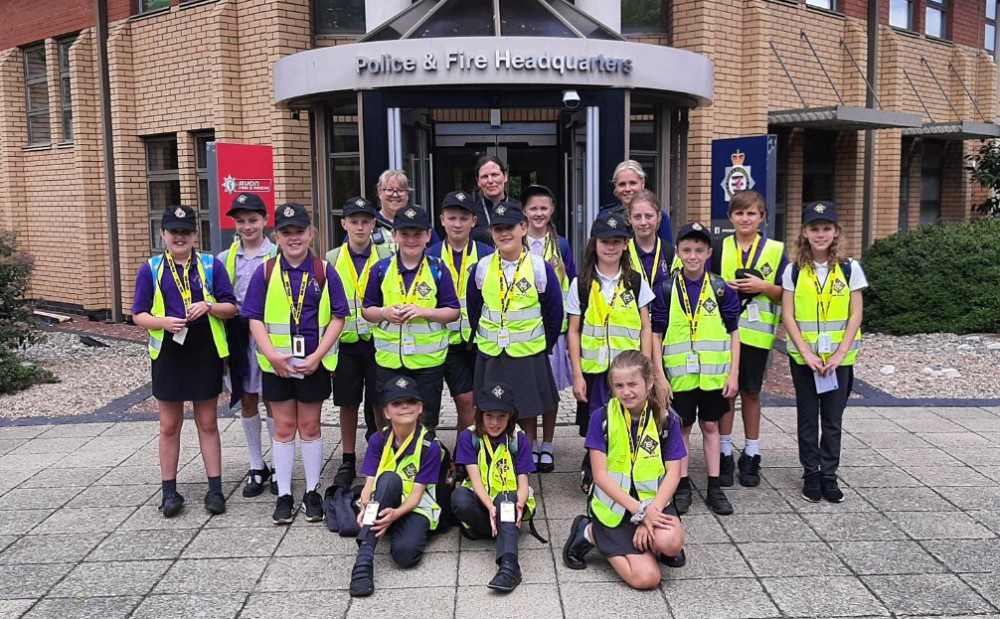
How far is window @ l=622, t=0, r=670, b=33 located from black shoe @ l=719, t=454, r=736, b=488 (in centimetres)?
807

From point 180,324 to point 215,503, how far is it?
1.11 meters

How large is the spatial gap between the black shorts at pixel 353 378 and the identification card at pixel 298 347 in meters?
0.55

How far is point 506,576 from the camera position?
3912 millimetres

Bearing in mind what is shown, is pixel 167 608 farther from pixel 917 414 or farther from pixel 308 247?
pixel 917 414

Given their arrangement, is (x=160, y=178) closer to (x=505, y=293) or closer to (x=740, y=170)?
(x=740, y=170)

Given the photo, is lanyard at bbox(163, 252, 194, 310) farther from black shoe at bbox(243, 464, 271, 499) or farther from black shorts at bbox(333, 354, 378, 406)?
black shoe at bbox(243, 464, 271, 499)

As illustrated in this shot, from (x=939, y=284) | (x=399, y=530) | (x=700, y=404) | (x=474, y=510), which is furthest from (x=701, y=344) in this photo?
(x=939, y=284)

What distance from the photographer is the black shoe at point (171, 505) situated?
4898mm

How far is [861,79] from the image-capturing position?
1390 cm

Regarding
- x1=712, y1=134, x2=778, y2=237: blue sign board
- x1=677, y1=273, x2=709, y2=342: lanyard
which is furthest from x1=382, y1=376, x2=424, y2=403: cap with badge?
x1=712, y1=134, x2=778, y2=237: blue sign board

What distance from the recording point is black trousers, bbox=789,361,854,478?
199 inches

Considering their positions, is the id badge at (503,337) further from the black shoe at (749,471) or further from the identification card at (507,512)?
the black shoe at (749,471)

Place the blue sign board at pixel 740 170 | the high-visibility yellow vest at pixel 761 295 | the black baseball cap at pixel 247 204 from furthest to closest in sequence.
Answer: the blue sign board at pixel 740 170 → the high-visibility yellow vest at pixel 761 295 → the black baseball cap at pixel 247 204

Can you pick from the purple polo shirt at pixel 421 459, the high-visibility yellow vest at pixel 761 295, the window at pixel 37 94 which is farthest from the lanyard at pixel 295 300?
the window at pixel 37 94
